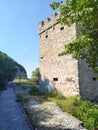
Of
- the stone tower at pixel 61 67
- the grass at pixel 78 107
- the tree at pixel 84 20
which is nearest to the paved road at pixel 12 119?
the grass at pixel 78 107

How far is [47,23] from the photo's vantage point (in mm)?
23688

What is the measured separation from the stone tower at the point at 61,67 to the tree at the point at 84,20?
1100 cm

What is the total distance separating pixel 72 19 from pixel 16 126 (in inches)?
300

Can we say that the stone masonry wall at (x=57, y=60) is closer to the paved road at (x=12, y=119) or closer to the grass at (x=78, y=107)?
the grass at (x=78, y=107)

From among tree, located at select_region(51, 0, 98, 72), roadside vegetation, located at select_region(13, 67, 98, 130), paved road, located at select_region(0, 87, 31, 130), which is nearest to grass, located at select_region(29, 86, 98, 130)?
roadside vegetation, located at select_region(13, 67, 98, 130)

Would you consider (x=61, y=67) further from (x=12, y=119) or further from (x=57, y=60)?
(x=12, y=119)

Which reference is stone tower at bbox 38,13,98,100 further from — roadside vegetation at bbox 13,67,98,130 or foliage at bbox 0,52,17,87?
foliage at bbox 0,52,17,87

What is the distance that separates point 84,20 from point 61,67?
14487mm

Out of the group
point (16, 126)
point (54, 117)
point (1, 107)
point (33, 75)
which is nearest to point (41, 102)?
point (1, 107)

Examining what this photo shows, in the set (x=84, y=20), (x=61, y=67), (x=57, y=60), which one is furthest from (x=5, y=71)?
(x=84, y=20)

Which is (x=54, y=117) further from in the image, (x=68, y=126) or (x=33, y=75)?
(x=33, y=75)

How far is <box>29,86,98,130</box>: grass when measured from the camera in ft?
22.3

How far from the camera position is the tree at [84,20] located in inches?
239

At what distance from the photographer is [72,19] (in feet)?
21.9
